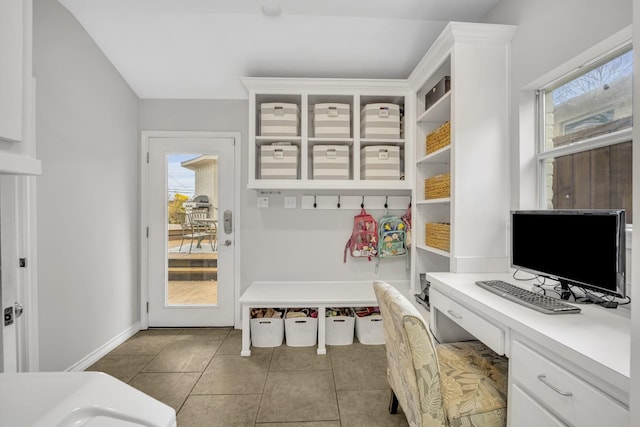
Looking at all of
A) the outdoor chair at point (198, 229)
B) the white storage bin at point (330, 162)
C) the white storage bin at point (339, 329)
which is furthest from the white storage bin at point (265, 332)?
the white storage bin at point (330, 162)

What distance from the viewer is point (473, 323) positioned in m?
1.43

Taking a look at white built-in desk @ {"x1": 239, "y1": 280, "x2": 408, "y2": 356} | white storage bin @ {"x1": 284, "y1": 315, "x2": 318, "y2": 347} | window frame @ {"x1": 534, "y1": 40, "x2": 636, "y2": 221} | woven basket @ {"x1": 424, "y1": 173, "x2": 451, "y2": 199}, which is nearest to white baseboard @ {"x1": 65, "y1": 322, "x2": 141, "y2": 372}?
white built-in desk @ {"x1": 239, "y1": 280, "x2": 408, "y2": 356}

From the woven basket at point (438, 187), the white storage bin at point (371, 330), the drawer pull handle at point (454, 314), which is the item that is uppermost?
the woven basket at point (438, 187)

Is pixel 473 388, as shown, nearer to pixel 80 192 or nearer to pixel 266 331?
pixel 266 331

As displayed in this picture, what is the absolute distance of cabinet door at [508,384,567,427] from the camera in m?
1.00

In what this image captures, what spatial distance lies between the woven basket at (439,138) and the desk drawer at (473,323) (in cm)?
103

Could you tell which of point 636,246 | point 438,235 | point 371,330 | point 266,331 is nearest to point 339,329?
point 371,330

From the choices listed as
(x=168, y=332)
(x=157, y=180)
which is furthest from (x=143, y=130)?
(x=168, y=332)

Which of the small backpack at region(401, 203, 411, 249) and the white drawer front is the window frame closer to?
the white drawer front

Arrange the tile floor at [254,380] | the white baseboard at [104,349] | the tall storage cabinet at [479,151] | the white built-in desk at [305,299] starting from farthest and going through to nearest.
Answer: the white built-in desk at [305,299] < the white baseboard at [104,349] < the tall storage cabinet at [479,151] < the tile floor at [254,380]

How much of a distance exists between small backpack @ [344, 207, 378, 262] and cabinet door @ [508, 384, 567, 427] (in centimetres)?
179

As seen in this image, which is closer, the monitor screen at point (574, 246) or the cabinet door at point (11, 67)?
the cabinet door at point (11, 67)

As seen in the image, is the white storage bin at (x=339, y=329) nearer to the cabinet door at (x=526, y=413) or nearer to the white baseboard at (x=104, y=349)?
the cabinet door at (x=526, y=413)

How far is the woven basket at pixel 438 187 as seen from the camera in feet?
6.90
